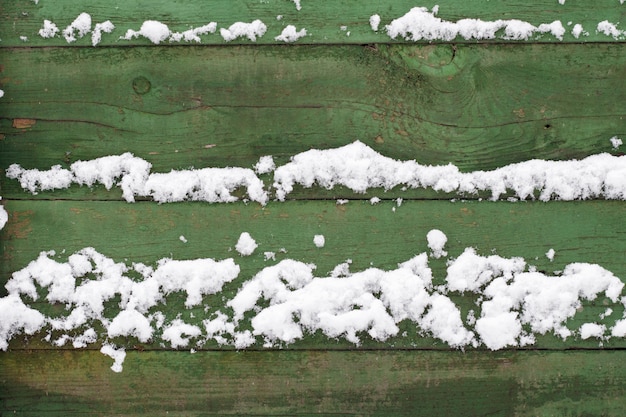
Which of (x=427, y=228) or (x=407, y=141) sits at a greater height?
(x=407, y=141)

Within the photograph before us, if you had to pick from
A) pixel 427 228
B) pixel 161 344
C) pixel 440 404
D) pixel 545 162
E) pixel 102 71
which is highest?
pixel 102 71

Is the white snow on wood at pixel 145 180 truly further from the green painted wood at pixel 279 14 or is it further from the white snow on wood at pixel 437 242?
the white snow on wood at pixel 437 242

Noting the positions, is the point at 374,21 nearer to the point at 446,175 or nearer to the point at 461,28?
the point at 461,28

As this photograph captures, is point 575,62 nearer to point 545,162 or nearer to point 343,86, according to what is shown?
point 545,162

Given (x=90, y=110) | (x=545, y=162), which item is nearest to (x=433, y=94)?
(x=545, y=162)

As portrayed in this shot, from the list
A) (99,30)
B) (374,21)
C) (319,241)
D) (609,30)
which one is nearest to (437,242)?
(319,241)

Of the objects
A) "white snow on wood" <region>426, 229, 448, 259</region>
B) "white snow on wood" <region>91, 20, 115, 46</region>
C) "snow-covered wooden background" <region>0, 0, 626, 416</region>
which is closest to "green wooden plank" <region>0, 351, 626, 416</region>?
"snow-covered wooden background" <region>0, 0, 626, 416</region>

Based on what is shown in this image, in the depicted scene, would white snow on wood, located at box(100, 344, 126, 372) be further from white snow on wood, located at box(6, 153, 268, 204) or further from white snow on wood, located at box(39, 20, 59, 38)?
white snow on wood, located at box(39, 20, 59, 38)
